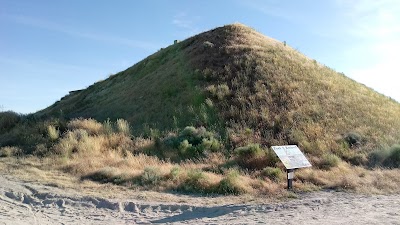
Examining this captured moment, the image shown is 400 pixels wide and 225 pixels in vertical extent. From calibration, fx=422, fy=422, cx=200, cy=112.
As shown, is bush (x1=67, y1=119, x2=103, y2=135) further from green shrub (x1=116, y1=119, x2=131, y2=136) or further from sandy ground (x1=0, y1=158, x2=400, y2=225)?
sandy ground (x1=0, y1=158, x2=400, y2=225)

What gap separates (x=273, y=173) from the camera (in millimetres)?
12484

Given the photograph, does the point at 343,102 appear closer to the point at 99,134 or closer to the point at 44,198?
the point at 99,134

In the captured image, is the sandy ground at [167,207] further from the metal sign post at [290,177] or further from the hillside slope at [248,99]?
the hillside slope at [248,99]

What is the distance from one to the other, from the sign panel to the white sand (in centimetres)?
91

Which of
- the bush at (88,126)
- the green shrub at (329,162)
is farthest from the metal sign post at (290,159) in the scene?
the bush at (88,126)

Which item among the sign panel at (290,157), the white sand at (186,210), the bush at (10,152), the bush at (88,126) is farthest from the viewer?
the bush at (88,126)

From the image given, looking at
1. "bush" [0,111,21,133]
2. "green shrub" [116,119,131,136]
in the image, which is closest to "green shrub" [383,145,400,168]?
"green shrub" [116,119,131,136]

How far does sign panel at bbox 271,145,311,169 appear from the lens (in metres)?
11.0

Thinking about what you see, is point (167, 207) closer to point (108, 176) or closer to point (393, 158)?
point (108, 176)

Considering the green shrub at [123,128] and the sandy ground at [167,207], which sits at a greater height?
the green shrub at [123,128]

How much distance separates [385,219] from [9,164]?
37.4 ft

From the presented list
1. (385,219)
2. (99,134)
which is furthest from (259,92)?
(385,219)

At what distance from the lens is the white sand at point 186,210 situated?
8328mm

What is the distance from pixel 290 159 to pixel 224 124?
756cm
